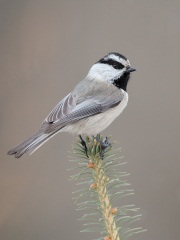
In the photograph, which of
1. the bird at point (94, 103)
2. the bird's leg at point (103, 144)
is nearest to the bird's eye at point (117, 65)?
the bird at point (94, 103)

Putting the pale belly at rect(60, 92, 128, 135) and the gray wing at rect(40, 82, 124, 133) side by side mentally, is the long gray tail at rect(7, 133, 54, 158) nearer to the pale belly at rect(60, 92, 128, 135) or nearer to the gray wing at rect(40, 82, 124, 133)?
the gray wing at rect(40, 82, 124, 133)

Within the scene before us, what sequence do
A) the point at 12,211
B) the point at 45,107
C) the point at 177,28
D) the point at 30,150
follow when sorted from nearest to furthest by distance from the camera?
the point at 30,150
the point at 12,211
the point at 45,107
the point at 177,28

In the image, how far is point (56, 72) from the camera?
9.58 feet

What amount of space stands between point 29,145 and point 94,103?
45 centimetres

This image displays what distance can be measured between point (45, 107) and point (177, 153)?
0.82m

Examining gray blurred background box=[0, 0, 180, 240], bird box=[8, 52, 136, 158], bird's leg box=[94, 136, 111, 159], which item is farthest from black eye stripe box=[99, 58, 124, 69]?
gray blurred background box=[0, 0, 180, 240]

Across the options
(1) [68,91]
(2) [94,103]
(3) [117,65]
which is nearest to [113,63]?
(3) [117,65]

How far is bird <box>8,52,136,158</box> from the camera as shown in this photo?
5.83 ft

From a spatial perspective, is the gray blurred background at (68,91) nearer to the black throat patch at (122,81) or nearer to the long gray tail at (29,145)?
the black throat patch at (122,81)

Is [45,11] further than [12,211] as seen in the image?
Yes

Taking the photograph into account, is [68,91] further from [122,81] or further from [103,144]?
[103,144]

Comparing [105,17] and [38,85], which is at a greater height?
[105,17]

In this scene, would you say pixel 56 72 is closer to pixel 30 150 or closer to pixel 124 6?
pixel 124 6

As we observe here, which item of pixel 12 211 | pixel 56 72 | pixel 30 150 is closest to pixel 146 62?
pixel 56 72
